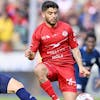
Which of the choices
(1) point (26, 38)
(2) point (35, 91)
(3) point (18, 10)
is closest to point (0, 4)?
(3) point (18, 10)

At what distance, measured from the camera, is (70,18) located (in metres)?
16.9

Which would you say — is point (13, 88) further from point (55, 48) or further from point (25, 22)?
point (25, 22)

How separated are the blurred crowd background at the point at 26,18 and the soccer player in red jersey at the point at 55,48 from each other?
6.30m

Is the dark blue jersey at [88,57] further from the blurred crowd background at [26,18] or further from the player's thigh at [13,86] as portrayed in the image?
the player's thigh at [13,86]

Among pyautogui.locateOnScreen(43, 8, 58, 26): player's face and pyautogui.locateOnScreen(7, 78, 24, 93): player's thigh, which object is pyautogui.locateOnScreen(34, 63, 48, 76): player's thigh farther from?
pyautogui.locateOnScreen(7, 78, 24, 93): player's thigh

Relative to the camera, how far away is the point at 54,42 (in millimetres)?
9555

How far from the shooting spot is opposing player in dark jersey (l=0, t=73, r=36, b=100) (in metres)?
8.14

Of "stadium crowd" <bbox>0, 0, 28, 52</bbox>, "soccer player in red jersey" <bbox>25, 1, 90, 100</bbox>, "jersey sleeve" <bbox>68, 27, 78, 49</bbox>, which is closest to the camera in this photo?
"soccer player in red jersey" <bbox>25, 1, 90, 100</bbox>

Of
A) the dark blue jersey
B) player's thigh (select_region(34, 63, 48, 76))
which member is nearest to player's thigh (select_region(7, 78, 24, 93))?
player's thigh (select_region(34, 63, 48, 76))

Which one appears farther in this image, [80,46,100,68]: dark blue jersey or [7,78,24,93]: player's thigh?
[80,46,100,68]: dark blue jersey

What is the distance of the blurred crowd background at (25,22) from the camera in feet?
51.6

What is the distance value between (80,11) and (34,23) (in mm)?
1896

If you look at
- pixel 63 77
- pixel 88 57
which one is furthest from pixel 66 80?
pixel 88 57

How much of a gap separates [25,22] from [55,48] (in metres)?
7.05
